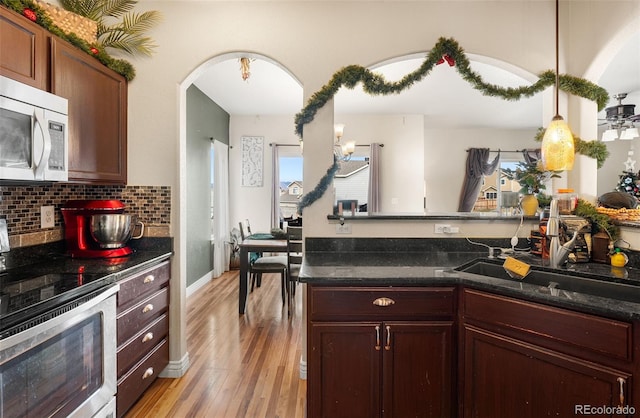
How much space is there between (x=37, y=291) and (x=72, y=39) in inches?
56.2

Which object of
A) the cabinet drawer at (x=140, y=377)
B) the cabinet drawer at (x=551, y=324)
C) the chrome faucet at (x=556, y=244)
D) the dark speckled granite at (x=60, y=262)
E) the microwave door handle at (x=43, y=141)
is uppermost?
the microwave door handle at (x=43, y=141)

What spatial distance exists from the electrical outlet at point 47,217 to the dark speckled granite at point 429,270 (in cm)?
164

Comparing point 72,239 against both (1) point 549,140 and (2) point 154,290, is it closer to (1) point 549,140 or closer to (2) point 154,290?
(2) point 154,290

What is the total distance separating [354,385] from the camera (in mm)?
1705

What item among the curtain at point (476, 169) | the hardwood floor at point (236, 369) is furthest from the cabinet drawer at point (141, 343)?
the curtain at point (476, 169)

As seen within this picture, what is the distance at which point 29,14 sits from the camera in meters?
1.63

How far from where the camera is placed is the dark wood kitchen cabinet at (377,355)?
170 centimetres

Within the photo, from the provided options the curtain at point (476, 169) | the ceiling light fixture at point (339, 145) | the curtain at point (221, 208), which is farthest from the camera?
the curtain at point (476, 169)

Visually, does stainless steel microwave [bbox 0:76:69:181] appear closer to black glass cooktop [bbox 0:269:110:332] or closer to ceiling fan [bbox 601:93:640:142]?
black glass cooktop [bbox 0:269:110:332]

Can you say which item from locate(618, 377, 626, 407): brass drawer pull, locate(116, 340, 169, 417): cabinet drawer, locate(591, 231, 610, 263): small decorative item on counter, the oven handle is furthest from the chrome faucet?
locate(116, 340, 169, 417): cabinet drawer

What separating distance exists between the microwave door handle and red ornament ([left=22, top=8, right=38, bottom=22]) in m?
0.50

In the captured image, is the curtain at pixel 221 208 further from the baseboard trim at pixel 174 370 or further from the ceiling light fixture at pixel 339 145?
the baseboard trim at pixel 174 370

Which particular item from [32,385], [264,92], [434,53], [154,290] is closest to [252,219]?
[264,92]

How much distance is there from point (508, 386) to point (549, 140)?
4.78 feet
